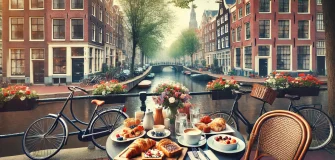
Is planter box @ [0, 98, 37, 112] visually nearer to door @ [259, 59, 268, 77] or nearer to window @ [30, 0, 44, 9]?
window @ [30, 0, 44, 9]

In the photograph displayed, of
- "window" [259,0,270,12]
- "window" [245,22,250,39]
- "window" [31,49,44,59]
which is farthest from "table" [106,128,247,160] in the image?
"window" [245,22,250,39]

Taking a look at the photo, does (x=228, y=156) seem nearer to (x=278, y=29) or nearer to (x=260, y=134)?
(x=260, y=134)

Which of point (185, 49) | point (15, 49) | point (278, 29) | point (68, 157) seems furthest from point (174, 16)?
point (68, 157)

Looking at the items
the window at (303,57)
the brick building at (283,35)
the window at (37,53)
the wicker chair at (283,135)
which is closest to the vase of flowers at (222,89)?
the wicker chair at (283,135)

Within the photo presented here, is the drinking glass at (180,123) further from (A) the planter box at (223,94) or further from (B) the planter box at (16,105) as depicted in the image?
(B) the planter box at (16,105)

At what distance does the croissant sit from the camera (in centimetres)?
170

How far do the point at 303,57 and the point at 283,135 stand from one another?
91.8 ft

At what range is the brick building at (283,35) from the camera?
24547 mm

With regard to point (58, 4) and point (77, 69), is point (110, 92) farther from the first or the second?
point (58, 4)

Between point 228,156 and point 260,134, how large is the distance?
0.38 m

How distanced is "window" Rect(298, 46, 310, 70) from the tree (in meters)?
17.0

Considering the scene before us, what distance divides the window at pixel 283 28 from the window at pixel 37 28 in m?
26.7

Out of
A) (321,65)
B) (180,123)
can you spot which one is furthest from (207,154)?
(321,65)

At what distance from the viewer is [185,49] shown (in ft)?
163
